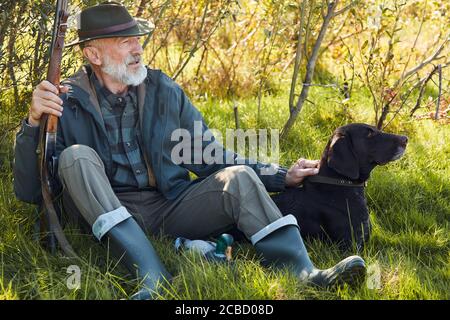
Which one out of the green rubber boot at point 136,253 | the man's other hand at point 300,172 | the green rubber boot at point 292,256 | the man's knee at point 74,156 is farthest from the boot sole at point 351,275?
the man's knee at point 74,156

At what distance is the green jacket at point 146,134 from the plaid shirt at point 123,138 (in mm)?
46

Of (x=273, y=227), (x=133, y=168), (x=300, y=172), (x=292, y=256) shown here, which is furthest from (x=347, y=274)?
(x=133, y=168)

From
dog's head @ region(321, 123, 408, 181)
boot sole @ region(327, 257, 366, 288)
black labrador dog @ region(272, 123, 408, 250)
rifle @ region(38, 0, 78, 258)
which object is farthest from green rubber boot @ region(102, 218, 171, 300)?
dog's head @ region(321, 123, 408, 181)

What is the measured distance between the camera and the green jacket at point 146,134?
3.73 metres

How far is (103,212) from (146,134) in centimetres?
65

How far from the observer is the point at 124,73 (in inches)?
156

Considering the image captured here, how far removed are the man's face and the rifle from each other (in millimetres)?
424

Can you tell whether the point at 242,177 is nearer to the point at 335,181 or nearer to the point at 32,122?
the point at 335,181

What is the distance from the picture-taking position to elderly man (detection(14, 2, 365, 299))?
352 centimetres

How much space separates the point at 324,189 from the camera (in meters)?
4.10

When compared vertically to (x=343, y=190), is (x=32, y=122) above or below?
above

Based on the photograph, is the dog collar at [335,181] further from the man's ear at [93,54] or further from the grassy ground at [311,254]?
the man's ear at [93,54]
